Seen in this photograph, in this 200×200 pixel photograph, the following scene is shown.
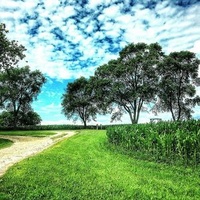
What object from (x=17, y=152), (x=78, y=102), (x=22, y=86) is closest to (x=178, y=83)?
(x=78, y=102)

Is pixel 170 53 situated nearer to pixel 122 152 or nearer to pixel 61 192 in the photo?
pixel 122 152

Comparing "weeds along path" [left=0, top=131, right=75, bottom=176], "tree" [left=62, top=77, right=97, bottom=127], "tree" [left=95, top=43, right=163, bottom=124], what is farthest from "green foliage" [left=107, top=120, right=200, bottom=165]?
"tree" [left=62, top=77, right=97, bottom=127]

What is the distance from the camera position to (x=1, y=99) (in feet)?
248

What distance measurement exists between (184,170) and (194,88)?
53.1m

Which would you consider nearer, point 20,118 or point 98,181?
point 98,181

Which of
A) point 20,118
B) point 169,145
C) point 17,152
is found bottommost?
point 17,152

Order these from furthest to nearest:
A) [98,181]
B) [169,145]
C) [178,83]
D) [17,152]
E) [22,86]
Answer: [22,86] < [178,83] < [17,152] < [169,145] < [98,181]

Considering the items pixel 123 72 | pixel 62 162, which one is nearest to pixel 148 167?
pixel 62 162

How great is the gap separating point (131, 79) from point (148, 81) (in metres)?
3.88

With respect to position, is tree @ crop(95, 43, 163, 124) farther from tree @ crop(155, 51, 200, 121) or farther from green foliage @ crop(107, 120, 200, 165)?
green foliage @ crop(107, 120, 200, 165)

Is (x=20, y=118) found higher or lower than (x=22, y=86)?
lower

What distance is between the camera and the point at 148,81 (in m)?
63.7

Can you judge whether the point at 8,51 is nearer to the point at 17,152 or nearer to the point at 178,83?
the point at 17,152

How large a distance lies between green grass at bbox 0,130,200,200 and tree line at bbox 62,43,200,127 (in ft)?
158
